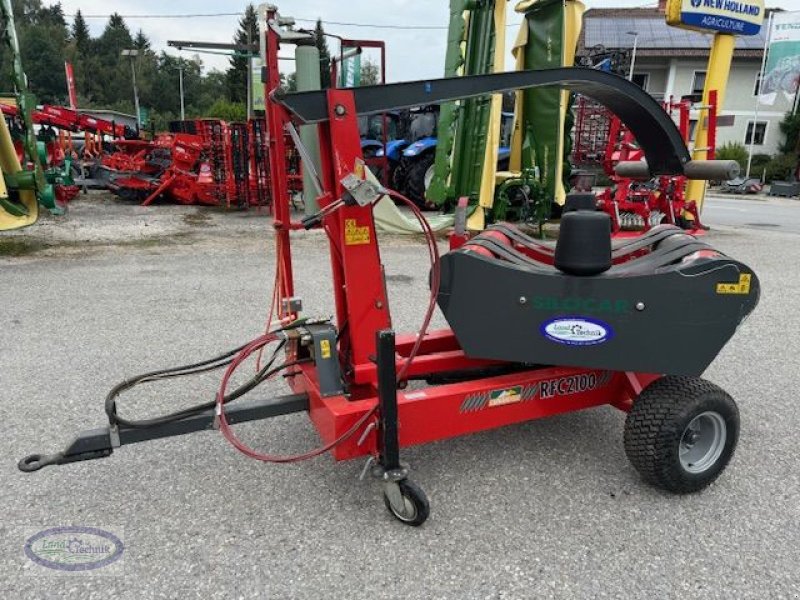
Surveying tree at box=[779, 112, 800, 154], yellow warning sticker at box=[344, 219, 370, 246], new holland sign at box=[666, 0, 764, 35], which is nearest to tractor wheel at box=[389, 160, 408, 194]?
new holland sign at box=[666, 0, 764, 35]

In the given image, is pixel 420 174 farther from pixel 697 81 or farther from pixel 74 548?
pixel 697 81

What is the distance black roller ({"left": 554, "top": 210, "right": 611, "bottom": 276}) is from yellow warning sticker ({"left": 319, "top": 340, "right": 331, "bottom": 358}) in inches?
39.8

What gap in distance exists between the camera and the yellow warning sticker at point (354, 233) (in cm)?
237

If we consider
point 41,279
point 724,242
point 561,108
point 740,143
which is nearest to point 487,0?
point 561,108

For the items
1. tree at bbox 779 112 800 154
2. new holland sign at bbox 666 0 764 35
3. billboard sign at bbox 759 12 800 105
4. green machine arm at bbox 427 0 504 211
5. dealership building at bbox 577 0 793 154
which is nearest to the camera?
green machine arm at bbox 427 0 504 211

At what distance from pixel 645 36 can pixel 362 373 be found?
38.2 m

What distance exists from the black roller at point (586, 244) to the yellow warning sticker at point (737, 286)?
17.6 inches

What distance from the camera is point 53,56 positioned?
65.4 m

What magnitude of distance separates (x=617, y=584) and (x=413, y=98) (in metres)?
1.89

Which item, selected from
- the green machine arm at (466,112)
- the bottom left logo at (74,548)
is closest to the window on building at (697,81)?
the green machine arm at (466,112)

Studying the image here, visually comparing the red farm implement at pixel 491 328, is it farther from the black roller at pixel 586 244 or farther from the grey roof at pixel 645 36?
the grey roof at pixel 645 36

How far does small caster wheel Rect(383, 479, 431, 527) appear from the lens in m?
2.22

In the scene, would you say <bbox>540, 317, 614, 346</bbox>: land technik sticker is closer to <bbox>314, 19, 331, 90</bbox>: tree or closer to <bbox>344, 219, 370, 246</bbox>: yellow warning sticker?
<bbox>344, 219, 370, 246</bbox>: yellow warning sticker

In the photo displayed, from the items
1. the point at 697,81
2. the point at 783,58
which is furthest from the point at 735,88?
the point at 783,58
